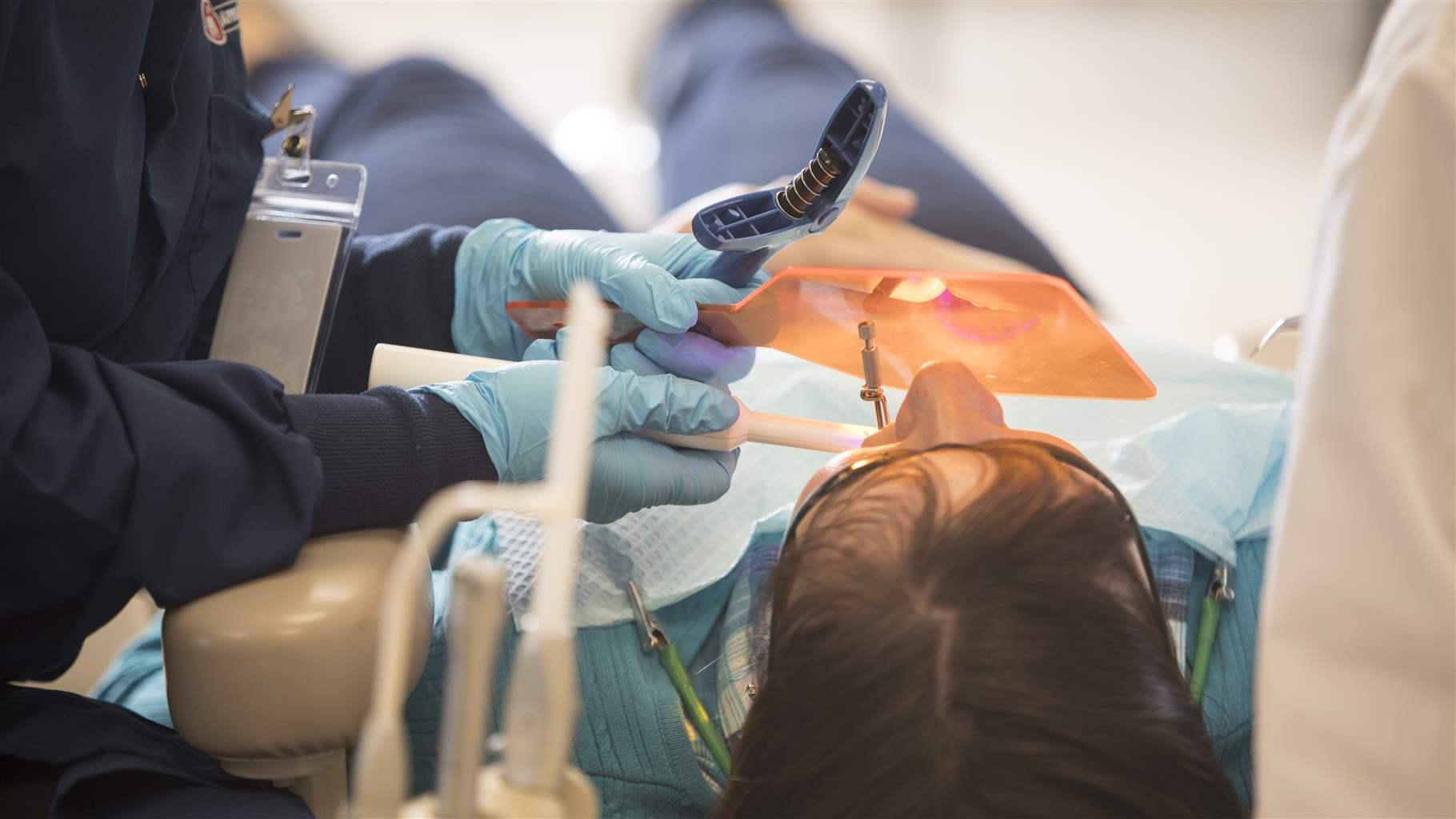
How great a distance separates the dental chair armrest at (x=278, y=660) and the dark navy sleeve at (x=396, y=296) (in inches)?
16.3

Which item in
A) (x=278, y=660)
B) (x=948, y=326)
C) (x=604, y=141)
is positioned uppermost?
(x=948, y=326)

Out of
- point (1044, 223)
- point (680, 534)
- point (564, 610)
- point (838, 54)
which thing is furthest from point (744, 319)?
point (1044, 223)

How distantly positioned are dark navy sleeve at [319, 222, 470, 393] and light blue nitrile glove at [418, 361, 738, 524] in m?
0.24

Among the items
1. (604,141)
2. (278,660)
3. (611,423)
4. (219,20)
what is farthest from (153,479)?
(604,141)

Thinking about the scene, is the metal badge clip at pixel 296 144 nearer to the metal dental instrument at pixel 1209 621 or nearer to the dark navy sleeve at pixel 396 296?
the dark navy sleeve at pixel 396 296

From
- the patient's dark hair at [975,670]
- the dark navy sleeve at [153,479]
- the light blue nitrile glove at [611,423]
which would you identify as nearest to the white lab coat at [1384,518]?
the patient's dark hair at [975,670]

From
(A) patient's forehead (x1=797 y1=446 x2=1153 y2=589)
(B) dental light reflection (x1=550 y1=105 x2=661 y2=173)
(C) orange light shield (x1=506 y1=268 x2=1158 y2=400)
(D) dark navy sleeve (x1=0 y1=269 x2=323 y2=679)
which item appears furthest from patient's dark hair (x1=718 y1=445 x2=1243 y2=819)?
(B) dental light reflection (x1=550 y1=105 x2=661 y2=173)

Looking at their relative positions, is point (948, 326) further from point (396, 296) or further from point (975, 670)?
point (396, 296)

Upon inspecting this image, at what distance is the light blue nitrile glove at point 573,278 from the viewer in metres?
0.92

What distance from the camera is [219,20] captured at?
3.47 ft

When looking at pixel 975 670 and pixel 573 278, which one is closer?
pixel 975 670

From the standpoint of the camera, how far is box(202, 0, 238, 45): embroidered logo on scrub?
1.00 m

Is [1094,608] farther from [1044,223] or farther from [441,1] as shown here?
[441,1]

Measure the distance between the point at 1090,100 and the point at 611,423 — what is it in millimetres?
2412
